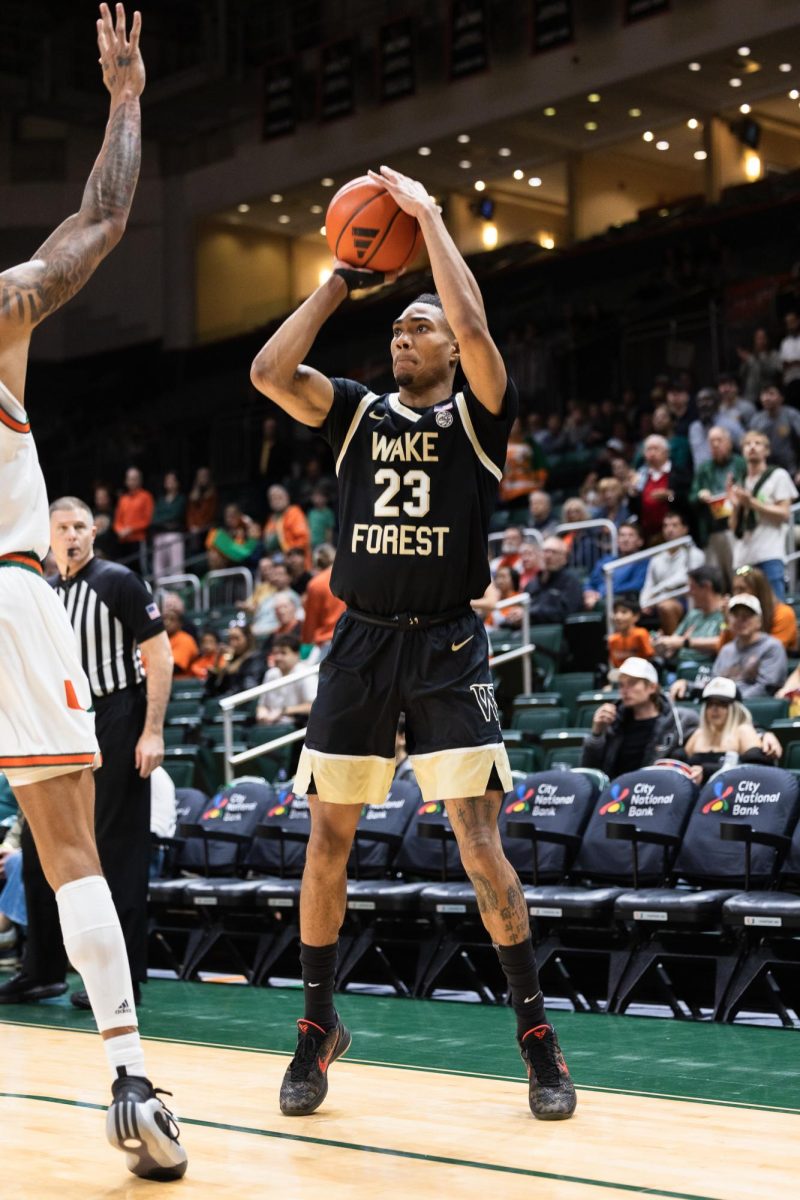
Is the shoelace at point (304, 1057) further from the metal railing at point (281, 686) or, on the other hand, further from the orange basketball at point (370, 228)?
the metal railing at point (281, 686)

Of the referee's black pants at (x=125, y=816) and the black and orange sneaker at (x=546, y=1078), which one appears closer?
the black and orange sneaker at (x=546, y=1078)

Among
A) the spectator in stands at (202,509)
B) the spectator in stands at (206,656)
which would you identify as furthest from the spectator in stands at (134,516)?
the spectator in stands at (206,656)

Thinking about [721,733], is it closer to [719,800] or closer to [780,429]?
[719,800]

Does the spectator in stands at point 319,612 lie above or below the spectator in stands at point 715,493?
below

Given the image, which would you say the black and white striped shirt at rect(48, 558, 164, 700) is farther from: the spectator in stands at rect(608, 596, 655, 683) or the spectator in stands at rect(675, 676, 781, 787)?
the spectator in stands at rect(608, 596, 655, 683)

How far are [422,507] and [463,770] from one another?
71 centimetres

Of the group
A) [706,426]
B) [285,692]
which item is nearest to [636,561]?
[706,426]

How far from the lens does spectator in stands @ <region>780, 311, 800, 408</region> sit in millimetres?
14336

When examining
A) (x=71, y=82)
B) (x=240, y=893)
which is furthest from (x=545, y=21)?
(x=240, y=893)

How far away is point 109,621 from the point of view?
6.29 m

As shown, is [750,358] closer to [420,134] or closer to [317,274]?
[420,134]

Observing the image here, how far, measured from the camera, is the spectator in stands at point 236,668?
483 inches

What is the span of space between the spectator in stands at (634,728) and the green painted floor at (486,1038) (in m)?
1.91

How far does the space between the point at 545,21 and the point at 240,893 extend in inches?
606
